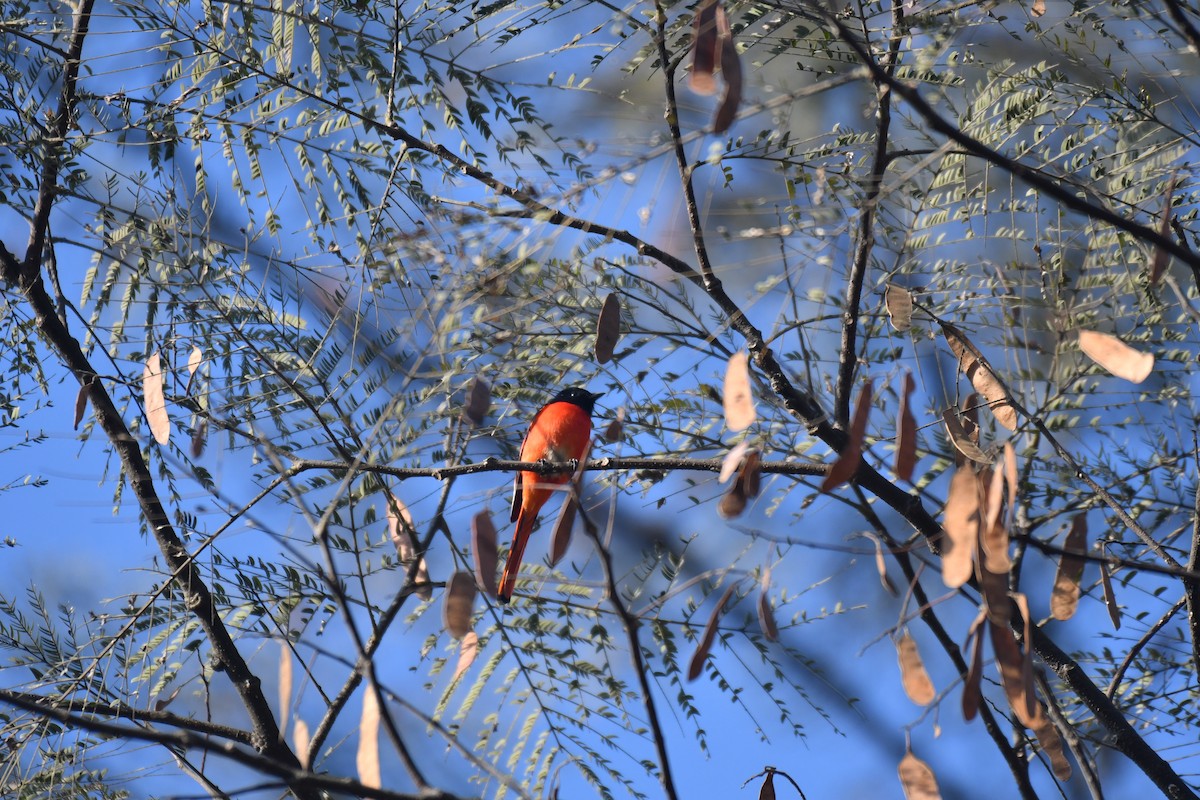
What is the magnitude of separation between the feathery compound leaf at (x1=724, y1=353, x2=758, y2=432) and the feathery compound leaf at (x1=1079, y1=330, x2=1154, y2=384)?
515 mm

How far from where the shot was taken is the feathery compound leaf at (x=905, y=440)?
166 cm

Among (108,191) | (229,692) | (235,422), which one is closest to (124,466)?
(235,422)

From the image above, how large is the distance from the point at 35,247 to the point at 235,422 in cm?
87

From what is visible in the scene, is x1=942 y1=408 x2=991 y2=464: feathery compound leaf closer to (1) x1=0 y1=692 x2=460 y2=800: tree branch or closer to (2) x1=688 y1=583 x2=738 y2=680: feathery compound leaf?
(2) x1=688 y1=583 x2=738 y2=680: feathery compound leaf

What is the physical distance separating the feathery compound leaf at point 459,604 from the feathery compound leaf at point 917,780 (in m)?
0.69

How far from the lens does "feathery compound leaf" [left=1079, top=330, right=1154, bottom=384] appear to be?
163 centimetres

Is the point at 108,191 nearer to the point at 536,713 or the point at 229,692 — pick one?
the point at 536,713

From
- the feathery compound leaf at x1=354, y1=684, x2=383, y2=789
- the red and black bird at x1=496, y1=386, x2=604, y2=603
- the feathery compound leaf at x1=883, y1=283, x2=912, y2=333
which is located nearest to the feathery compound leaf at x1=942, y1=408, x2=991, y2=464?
the feathery compound leaf at x1=883, y1=283, x2=912, y2=333

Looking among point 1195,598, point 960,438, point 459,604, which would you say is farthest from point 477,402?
point 1195,598

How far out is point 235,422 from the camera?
2758 mm

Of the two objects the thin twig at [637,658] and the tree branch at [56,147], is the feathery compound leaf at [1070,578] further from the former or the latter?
the tree branch at [56,147]

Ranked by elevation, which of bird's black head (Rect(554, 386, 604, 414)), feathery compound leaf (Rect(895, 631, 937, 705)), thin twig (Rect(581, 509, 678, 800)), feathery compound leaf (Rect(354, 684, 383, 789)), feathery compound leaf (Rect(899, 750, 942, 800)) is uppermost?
bird's black head (Rect(554, 386, 604, 414))

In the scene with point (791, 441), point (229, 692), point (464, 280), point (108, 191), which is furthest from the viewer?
point (229, 692)

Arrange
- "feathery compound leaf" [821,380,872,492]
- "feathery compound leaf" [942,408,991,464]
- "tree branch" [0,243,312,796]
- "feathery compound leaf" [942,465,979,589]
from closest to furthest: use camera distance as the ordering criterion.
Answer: "feathery compound leaf" [942,465,979,589], "feathery compound leaf" [821,380,872,492], "feathery compound leaf" [942,408,991,464], "tree branch" [0,243,312,796]
